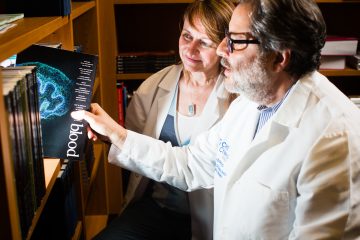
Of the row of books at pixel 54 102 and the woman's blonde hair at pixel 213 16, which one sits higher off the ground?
the woman's blonde hair at pixel 213 16

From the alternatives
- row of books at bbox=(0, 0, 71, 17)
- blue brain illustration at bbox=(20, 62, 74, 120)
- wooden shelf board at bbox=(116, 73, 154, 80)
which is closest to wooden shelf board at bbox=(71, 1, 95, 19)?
row of books at bbox=(0, 0, 71, 17)

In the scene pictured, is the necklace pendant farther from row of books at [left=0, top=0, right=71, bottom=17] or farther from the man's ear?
row of books at [left=0, top=0, right=71, bottom=17]

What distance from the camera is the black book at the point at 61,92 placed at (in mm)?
1085

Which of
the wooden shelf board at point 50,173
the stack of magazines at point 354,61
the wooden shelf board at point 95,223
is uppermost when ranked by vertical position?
the stack of magazines at point 354,61

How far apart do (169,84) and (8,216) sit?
1.17m

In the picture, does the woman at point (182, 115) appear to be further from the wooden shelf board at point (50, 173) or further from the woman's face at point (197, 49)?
the wooden shelf board at point (50, 173)

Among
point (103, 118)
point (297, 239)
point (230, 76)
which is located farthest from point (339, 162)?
point (103, 118)

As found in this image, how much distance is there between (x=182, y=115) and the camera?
5.87 ft

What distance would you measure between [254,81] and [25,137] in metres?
0.64

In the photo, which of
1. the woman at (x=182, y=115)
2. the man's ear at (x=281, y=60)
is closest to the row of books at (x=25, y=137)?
the man's ear at (x=281, y=60)

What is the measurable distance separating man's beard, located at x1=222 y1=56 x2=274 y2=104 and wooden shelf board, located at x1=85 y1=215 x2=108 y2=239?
48.1 inches

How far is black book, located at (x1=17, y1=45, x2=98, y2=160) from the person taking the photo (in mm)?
→ 1085

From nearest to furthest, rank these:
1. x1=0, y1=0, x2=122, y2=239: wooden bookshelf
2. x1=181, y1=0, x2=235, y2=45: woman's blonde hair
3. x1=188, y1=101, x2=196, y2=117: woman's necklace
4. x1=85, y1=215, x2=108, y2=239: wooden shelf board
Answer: x1=0, y1=0, x2=122, y2=239: wooden bookshelf < x1=181, y1=0, x2=235, y2=45: woman's blonde hair < x1=188, y1=101, x2=196, y2=117: woman's necklace < x1=85, y1=215, x2=108, y2=239: wooden shelf board

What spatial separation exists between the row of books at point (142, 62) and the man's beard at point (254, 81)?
962 millimetres
